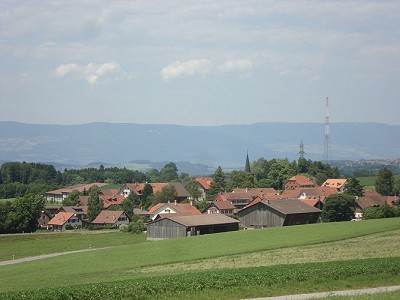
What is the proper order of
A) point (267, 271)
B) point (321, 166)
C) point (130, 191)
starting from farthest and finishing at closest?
1. point (321, 166)
2. point (130, 191)
3. point (267, 271)

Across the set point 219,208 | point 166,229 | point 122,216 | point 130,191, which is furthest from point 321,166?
point 166,229

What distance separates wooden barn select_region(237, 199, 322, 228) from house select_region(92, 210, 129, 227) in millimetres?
25774

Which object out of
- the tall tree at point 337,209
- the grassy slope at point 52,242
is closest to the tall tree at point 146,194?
the grassy slope at point 52,242

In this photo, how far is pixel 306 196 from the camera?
113m

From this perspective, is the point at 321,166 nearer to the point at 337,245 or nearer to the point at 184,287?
the point at 337,245

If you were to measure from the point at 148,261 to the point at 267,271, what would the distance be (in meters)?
16.3

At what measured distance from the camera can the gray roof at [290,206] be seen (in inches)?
3093

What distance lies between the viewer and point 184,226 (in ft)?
234

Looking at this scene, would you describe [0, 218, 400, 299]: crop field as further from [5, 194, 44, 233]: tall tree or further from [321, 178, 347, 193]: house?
[321, 178, 347, 193]: house

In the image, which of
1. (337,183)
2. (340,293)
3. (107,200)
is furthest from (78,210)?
(340,293)

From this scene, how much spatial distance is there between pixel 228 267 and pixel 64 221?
71.7 metres

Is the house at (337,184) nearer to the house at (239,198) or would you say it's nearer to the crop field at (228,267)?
the house at (239,198)

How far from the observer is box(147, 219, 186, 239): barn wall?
237 feet

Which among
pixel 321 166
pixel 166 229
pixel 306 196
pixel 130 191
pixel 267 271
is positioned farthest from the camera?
pixel 321 166
